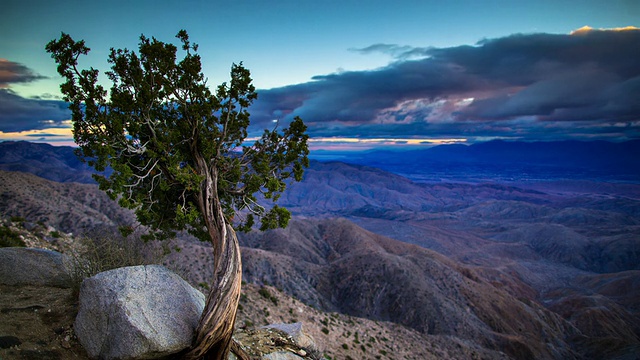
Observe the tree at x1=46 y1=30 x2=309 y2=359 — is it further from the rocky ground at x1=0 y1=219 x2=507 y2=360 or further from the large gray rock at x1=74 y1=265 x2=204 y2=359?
the rocky ground at x1=0 y1=219 x2=507 y2=360

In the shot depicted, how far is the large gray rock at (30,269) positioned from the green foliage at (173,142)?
4174mm

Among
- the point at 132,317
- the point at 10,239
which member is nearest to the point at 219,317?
the point at 132,317

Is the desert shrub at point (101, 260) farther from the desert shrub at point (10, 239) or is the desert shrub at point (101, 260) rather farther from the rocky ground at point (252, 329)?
the desert shrub at point (10, 239)

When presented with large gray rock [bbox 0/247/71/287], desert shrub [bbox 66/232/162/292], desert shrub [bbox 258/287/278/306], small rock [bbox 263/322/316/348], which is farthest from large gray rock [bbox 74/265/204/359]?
desert shrub [bbox 258/287/278/306]

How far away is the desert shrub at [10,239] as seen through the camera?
1989 cm

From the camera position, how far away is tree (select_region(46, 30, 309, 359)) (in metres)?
12.3

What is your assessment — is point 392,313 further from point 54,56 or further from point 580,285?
point 580,285

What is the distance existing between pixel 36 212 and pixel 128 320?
235ft

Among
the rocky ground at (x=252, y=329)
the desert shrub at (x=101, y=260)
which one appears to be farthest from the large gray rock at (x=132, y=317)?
the desert shrub at (x=101, y=260)

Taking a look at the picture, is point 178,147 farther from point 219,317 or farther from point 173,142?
point 219,317

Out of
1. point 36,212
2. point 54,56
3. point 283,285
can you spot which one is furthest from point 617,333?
point 36,212

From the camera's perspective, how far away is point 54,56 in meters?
12.3

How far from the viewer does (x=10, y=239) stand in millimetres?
20875

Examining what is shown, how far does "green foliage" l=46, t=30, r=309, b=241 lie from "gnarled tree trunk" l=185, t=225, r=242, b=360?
2489 millimetres
